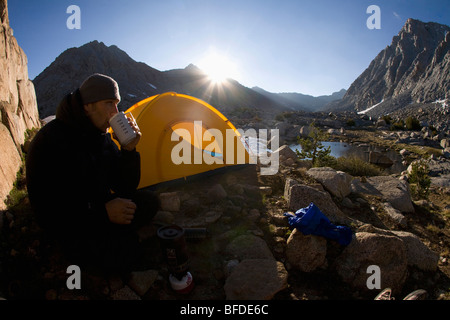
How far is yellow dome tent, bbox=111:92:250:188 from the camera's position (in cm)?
501

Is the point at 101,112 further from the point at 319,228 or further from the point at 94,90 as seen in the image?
the point at 319,228

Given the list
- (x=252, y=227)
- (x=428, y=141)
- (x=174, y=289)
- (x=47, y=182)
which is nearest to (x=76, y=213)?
(x=47, y=182)

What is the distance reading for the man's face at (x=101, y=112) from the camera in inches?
106

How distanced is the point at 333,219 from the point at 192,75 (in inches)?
3788

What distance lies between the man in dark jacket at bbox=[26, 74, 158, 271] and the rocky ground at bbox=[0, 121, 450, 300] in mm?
413

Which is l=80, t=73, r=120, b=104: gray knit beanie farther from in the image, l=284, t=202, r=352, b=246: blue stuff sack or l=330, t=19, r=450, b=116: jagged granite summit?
l=330, t=19, r=450, b=116: jagged granite summit

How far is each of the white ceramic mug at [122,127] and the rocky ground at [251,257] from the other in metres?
1.37

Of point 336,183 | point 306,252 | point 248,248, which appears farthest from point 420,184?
point 248,248

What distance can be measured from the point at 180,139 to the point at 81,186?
3.06 m

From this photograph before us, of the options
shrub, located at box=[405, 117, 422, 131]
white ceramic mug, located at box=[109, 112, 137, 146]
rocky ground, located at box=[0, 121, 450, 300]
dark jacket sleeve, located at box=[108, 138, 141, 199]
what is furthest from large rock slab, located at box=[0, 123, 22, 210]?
shrub, located at box=[405, 117, 422, 131]

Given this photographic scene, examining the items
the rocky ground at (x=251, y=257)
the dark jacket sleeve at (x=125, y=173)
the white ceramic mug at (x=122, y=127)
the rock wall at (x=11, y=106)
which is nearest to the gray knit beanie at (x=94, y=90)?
the white ceramic mug at (x=122, y=127)

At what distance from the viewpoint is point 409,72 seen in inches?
3991

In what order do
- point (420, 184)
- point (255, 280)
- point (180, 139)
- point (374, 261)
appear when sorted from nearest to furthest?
point (255, 280)
point (374, 261)
point (180, 139)
point (420, 184)
